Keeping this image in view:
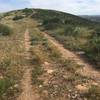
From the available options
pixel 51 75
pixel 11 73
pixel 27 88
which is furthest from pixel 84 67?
pixel 27 88

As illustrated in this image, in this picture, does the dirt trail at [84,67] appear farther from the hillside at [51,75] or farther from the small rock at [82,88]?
the small rock at [82,88]

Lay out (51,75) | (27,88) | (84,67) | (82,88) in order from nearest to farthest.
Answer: (82,88)
(27,88)
(51,75)
(84,67)

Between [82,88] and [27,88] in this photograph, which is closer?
[82,88]

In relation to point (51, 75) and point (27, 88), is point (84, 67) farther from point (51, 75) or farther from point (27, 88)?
point (27, 88)

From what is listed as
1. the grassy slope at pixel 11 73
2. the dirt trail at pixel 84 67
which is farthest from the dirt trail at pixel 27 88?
the dirt trail at pixel 84 67

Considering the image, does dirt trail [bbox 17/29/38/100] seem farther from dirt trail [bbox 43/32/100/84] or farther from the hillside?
dirt trail [bbox 43/32/100/84]

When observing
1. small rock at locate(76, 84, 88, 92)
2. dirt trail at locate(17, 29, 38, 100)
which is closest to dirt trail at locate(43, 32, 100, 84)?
small rock at locate(76, 84, 88, 92)

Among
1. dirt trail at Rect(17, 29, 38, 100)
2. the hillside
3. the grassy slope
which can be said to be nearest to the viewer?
dirt trail at Rect(17, 29, 38, 100)

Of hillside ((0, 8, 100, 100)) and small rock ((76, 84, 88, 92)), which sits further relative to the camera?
small rock ((76, 84, 88, 92))

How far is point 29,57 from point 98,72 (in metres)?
4.54

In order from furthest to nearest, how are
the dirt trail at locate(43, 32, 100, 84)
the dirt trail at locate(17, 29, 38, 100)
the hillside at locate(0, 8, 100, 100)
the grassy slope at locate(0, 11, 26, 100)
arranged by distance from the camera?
the dirt trail at locate(43, 32, 100, 84), the grassy slope at locate(0, 11, 26, 100), the hillside at locate(0, 8, 100, 100), the dirt trail at locate(17, 29, 38, 100)

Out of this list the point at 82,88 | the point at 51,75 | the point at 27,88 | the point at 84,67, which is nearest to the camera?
the point at 82,88

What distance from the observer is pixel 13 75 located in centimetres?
1062

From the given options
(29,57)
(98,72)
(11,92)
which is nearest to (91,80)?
(98,72)
